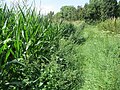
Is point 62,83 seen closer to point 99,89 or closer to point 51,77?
point 51,77

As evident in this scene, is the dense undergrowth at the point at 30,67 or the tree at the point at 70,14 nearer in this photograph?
the dense undergrowth at the point at 30,67

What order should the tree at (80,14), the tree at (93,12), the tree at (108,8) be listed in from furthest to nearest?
the tree at (80,14) → the tree at (93,12) → the tree at (108,8)

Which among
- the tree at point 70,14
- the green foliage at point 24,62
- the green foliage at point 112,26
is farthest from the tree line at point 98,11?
the green foliage at point 24,62

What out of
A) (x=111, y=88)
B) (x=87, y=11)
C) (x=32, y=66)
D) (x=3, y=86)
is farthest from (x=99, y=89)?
→ (x=87, y=11)

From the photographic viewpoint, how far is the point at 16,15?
5812 mm

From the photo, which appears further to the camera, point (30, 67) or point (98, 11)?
point (98, 11)

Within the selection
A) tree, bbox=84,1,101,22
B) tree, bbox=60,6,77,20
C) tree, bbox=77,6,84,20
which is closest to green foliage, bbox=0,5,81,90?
tree, bbox=60,6,77,20

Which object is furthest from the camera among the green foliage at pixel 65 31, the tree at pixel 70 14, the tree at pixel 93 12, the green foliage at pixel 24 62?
the tree at pixel 70 14

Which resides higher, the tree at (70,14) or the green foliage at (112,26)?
the tree at (70,14)

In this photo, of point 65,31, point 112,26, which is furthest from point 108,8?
point 65,31

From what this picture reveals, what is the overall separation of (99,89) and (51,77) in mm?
772

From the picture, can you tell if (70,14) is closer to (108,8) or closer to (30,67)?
(108,8)

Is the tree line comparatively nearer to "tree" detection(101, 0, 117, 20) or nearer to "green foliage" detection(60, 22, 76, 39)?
"tree" detection(101, 0, 117, 20)

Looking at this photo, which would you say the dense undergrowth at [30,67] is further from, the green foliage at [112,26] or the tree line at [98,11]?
the tree line at [98,11]
